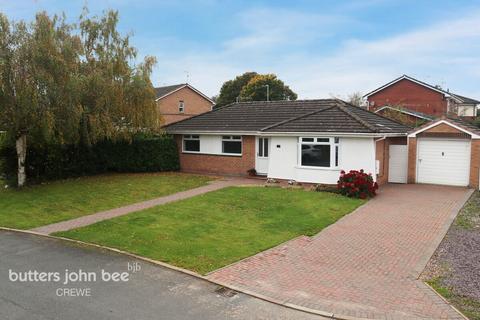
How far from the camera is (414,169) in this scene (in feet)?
65.9

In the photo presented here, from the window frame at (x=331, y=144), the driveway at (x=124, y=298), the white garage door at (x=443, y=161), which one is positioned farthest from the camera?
the white garage door at (x=443, y=161)

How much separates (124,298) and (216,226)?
189 inches

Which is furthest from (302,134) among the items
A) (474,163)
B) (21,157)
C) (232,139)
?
(21,157)

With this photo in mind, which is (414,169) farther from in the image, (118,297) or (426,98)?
(426,98)

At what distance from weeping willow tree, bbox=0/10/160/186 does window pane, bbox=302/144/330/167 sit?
301 inches

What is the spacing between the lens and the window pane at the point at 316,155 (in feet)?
60.7

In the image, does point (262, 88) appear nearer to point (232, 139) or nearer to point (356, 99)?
point (356, 99)

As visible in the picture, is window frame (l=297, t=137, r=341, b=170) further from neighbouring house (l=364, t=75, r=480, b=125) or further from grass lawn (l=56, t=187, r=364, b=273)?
neighbouring house (l=364, t=75, r=480, b=125)

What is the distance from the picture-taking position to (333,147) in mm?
18203

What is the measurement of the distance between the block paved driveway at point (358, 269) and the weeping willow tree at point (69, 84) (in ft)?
36.1

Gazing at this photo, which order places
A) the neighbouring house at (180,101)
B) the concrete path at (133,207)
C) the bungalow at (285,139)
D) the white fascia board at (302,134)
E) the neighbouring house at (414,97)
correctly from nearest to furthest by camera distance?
the concrete path at (133,207) < the white fascia board at (302,134) < the bungalow at (285,139) < the neighbouring house at (414,97) < the neighbouring house at (180,101)

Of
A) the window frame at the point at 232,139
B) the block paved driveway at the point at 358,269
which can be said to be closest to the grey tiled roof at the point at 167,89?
the window frame at the point at 232,139

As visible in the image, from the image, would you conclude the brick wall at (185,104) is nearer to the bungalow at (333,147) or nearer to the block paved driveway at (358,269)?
the bungalow at (333,147)

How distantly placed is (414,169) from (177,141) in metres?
12.9
